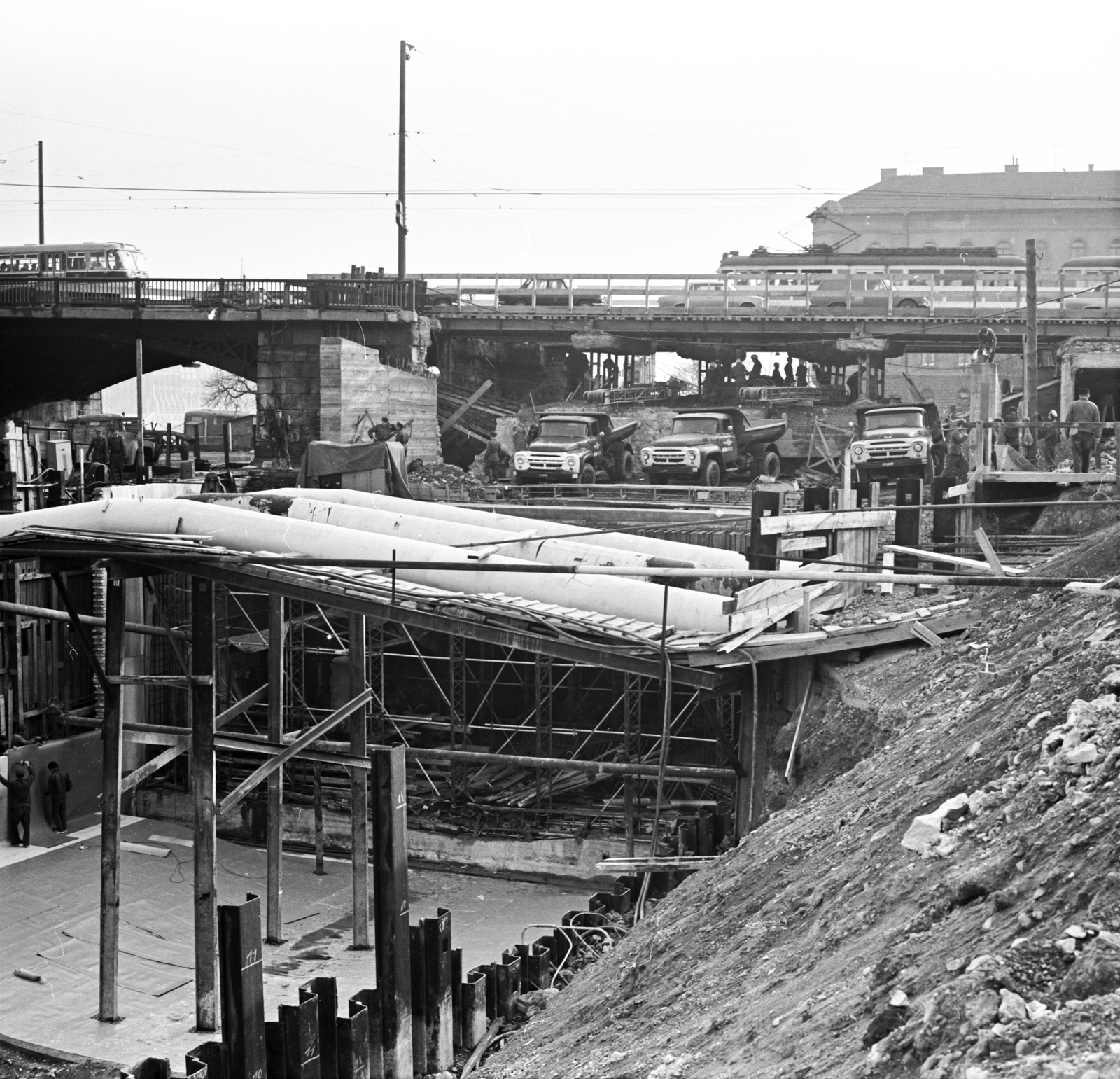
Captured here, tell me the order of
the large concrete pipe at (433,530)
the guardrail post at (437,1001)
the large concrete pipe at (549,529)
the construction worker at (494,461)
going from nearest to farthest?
the guardrail post at (437,1001), the large concrete pipe at (433,530), the large concrete pipe at (549,529), the construction worker at (494,461)

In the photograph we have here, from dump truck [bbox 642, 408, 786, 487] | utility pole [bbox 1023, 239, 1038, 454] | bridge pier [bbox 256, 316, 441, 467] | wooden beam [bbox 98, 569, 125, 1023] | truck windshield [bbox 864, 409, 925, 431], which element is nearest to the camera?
wooden beam [bbox 98, 569, 125, 1023]

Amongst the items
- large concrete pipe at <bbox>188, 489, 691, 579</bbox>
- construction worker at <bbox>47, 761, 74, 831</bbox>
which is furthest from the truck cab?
construction worker at <bbox>47, 761, 74, 831</bbox>

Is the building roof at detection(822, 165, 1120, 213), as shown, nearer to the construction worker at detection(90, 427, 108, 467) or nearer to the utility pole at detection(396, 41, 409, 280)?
the utility pole at detection(396, 41, 409, 280)

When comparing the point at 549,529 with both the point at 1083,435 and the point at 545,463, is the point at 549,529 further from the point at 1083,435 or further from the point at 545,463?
the point at 545,463

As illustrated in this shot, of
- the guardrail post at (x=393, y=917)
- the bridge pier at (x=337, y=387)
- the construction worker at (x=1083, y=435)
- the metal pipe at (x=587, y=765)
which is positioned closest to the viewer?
the guardrail post at (x=393, y=917)

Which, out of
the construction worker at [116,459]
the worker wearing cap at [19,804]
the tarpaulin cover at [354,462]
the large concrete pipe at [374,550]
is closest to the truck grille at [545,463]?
the tarpaulin cover at [354,462]

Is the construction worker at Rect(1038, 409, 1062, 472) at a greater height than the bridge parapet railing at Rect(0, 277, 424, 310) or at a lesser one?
lesser

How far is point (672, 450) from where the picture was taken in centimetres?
3130

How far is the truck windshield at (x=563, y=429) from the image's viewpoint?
32531mm

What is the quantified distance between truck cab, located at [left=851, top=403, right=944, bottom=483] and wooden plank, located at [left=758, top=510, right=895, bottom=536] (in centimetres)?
1120

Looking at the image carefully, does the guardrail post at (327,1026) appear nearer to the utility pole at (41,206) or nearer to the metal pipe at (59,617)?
the metal pipe at (59,617)

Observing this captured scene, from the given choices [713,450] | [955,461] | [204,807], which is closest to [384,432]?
[713,450]

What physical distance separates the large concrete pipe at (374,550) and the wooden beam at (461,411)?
900 inches

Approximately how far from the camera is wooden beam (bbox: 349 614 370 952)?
1501 centimetres
